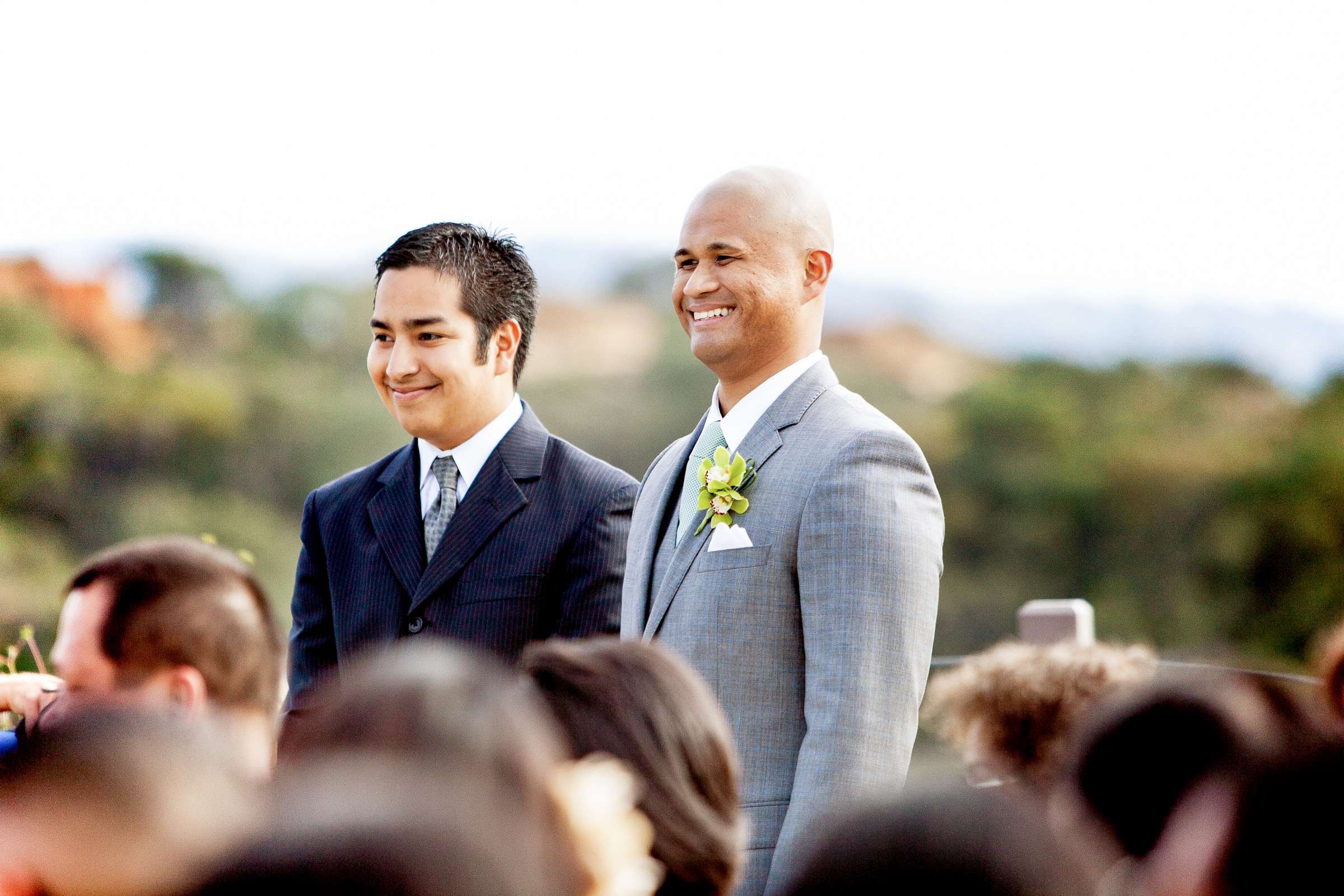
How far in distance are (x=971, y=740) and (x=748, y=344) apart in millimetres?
1005

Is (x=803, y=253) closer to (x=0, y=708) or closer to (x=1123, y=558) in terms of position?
(x=0, y=708)

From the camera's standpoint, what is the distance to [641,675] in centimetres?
196

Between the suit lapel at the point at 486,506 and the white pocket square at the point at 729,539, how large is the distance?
0.70 m

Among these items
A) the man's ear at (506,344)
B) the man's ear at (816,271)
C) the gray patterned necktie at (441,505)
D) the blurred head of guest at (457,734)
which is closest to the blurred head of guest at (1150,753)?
the blurred head of guest at (457,734)

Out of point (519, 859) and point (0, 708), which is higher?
point (519, 859)

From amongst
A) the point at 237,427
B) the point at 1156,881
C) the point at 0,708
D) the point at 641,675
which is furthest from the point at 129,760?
the point at 237,427

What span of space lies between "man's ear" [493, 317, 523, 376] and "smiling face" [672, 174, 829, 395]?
599 mm

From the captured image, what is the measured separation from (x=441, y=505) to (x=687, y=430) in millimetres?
22765

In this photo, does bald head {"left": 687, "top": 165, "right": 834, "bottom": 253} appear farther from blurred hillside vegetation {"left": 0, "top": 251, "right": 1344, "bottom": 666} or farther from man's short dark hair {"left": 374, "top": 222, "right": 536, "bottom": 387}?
blurred hillside vegetation {"left": 0, "top": 251, "right": 1344, "bottom": 666}

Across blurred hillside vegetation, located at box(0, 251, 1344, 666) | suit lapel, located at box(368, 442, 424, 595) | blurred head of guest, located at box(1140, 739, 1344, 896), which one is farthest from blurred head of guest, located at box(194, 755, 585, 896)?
blurred hillside vegetation, located at box(0, 251, 1344, 666)

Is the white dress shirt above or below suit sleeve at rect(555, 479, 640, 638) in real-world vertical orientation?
above

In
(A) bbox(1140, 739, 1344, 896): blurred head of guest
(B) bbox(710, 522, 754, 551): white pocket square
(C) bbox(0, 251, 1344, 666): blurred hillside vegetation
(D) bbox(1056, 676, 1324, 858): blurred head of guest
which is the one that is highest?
(A) bbox(1140, 739, 1344, 896): blurred head of guest

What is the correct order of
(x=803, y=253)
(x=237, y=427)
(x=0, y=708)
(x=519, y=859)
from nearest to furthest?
1. (x=519, y=859)
2. (x=0, y=708)
3. (x=803, y=253)
4. (x=237, y=427)

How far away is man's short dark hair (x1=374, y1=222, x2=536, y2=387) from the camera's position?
12.6ft
